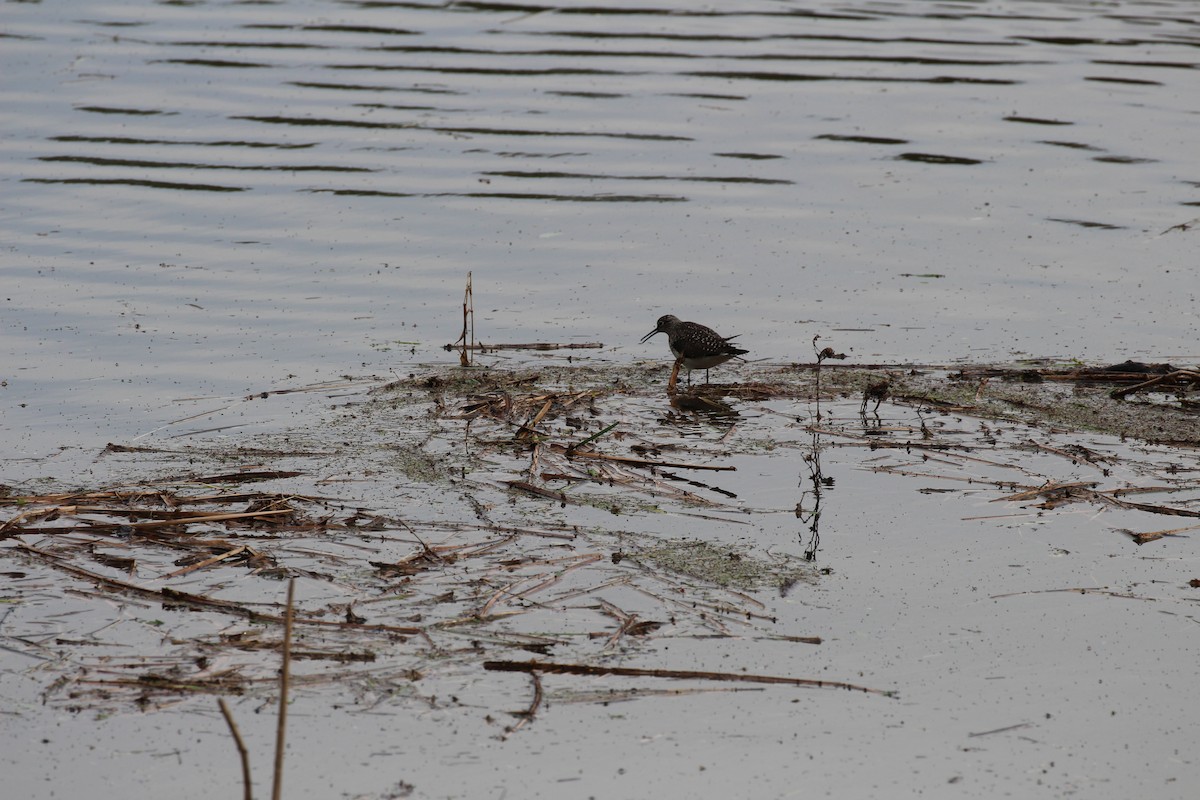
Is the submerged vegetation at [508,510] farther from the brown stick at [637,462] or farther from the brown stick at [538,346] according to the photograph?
the brown stick at [538,346]

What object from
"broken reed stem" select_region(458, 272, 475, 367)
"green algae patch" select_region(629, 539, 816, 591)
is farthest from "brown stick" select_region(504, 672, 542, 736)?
"broken reed stem" select_region(458, 272, 475, 367)

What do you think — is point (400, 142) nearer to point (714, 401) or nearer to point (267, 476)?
point (714, 401)

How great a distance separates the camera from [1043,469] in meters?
7.38

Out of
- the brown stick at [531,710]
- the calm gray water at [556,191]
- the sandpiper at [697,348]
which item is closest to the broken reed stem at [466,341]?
the calm gray water at [556,191]

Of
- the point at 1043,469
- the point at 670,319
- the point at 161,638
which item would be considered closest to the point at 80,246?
the point at 670,319

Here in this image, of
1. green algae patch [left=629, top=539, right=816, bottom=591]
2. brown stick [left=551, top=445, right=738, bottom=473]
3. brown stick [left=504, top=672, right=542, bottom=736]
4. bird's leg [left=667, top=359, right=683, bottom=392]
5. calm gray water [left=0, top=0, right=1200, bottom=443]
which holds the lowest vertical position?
brown stick [left=504, top=672, right=542, bottom=736]

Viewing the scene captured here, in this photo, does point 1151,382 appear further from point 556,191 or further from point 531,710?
point 556,191

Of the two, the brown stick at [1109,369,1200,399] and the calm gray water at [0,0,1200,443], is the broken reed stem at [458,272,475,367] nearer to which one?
the calm gray water at [0,0,1200,443]

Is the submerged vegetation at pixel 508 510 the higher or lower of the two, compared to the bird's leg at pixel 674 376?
lower

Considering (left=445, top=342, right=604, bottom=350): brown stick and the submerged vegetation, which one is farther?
(left=445, top=342, right=604, bottom=350): brown stick

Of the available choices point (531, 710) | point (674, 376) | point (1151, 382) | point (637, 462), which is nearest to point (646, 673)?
point (531, 710)

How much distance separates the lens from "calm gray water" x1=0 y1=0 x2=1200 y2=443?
9977mm

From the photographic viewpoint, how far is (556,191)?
13938mm

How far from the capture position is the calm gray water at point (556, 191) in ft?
32.7
